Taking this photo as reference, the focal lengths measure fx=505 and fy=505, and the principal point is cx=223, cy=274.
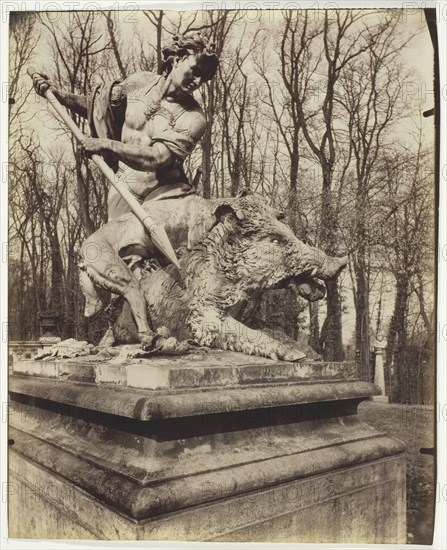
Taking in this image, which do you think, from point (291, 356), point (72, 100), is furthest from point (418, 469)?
point (72, 100)

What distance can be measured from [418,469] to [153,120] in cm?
316

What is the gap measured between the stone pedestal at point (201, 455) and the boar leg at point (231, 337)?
94mm

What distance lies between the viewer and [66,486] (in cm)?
276

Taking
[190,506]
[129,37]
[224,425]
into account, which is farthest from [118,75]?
[190,506]

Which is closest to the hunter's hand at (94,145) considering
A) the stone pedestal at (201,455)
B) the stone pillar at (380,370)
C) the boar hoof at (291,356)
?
the stone pedestal at (201,455)

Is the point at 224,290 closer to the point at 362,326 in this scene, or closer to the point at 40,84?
the point at 40,84

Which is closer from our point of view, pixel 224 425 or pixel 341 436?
pixel 224 425

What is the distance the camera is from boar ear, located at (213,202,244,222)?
3434 millimetres

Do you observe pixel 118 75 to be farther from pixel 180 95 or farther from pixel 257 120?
pixel 180 95

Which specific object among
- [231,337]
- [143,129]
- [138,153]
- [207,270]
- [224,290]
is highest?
[143,129]

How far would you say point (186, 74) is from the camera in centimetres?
363

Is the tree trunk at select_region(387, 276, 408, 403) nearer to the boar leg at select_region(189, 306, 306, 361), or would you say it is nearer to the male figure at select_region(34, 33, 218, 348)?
the boar leg at select_region(189, 306, 306, 361)

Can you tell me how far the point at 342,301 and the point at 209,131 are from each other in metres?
2.80

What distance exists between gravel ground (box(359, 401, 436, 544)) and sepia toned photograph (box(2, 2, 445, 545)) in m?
0.01
